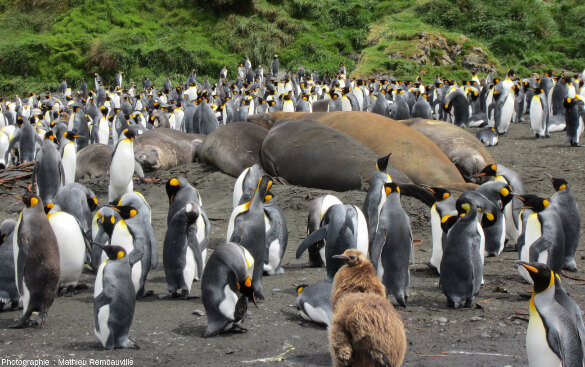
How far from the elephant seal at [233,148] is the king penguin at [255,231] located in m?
5.07

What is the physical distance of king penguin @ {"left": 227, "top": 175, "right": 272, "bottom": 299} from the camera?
5.95 meters

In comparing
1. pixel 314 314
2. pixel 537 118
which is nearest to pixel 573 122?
pixel 537 118

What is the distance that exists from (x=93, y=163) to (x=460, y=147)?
6.51 metres

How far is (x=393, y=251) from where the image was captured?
598cm

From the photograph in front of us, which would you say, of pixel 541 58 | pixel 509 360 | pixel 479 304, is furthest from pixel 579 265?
pixel 541 58

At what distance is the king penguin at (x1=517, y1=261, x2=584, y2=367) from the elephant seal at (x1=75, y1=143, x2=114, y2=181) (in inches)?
366

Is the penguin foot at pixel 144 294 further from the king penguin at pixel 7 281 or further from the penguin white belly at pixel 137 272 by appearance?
the king penguin at pixel 7 281

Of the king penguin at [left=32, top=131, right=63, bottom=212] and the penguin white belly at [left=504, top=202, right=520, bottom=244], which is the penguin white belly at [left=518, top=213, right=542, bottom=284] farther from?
the king penguin at [left=32, top=131, right=63, bottom=212]

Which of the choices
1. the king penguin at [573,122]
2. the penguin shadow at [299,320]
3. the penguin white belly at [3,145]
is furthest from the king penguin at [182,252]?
the penguin white belly at [3,145]

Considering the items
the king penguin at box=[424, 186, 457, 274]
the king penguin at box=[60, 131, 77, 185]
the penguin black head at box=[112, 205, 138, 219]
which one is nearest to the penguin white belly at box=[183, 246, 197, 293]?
the penguin black head at box=[112, 205, 138, 219]

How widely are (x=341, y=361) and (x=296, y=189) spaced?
6206 mm

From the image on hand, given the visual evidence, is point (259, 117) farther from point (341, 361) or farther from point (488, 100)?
point (341, 361)

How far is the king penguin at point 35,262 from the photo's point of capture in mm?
5211

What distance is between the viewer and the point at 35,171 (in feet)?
33.8
